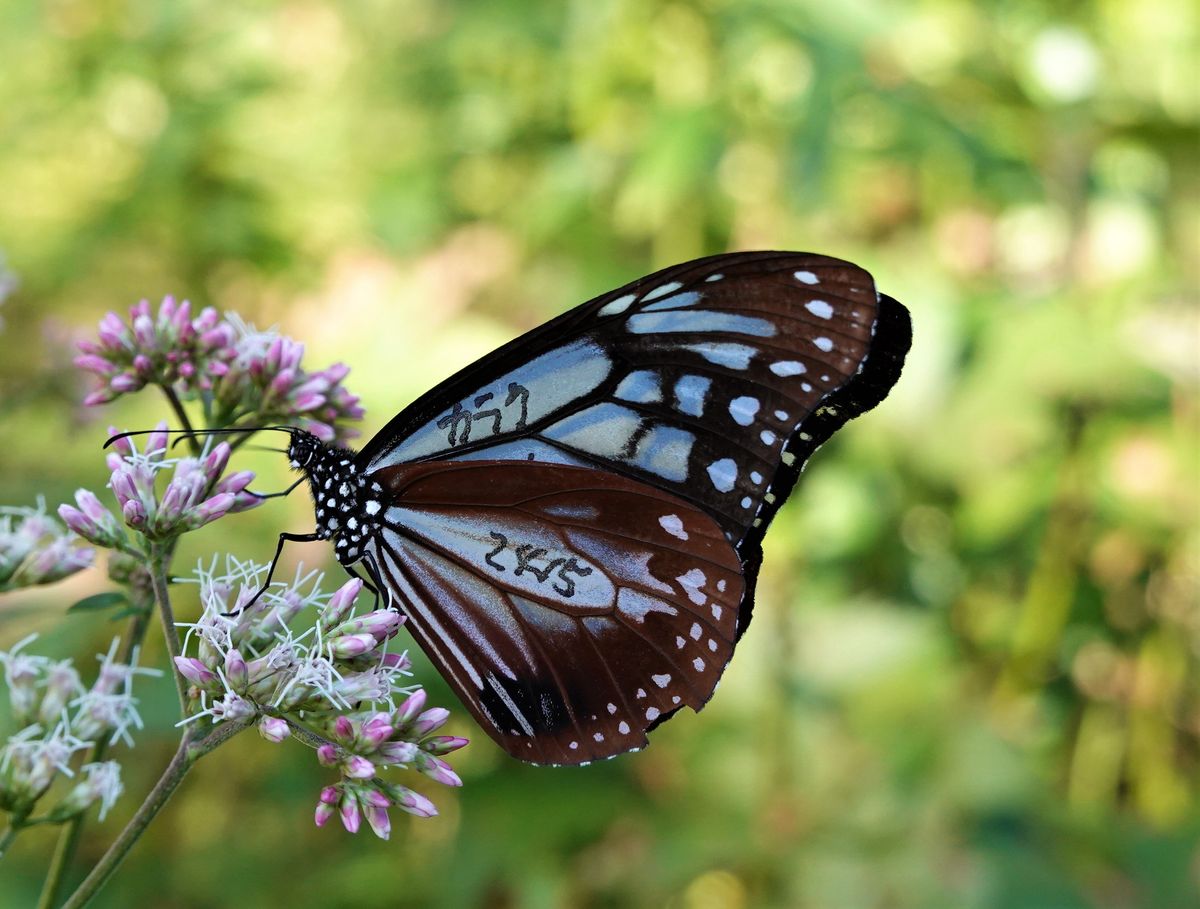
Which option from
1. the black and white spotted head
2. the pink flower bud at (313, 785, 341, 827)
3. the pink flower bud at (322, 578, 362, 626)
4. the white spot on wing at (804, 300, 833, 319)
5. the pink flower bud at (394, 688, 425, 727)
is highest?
the white spot on wing at (804, 300, 833, 319)

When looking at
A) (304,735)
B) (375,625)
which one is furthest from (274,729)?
(375,625)

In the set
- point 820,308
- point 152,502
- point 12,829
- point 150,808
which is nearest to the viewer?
point 150,808

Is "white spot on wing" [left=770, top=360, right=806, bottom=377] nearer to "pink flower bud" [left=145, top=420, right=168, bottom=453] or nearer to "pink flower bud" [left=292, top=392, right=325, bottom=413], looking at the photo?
"pink flower bud" [left=292, top=392, right=325, bottom=413]

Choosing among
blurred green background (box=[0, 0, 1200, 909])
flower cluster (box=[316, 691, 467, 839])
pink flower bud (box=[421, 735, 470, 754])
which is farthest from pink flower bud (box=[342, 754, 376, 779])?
blurred green background (box=[0, 0, 1200, 909])

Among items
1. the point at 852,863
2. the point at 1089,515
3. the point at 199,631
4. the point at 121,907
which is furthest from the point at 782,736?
the point at 199,631

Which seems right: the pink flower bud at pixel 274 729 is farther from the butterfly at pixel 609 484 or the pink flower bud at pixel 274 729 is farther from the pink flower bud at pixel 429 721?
the butterfly at pixel 609 484

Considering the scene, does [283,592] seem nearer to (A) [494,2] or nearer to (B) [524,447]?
(B) [524,447]

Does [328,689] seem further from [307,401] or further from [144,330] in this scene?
[144,330]
